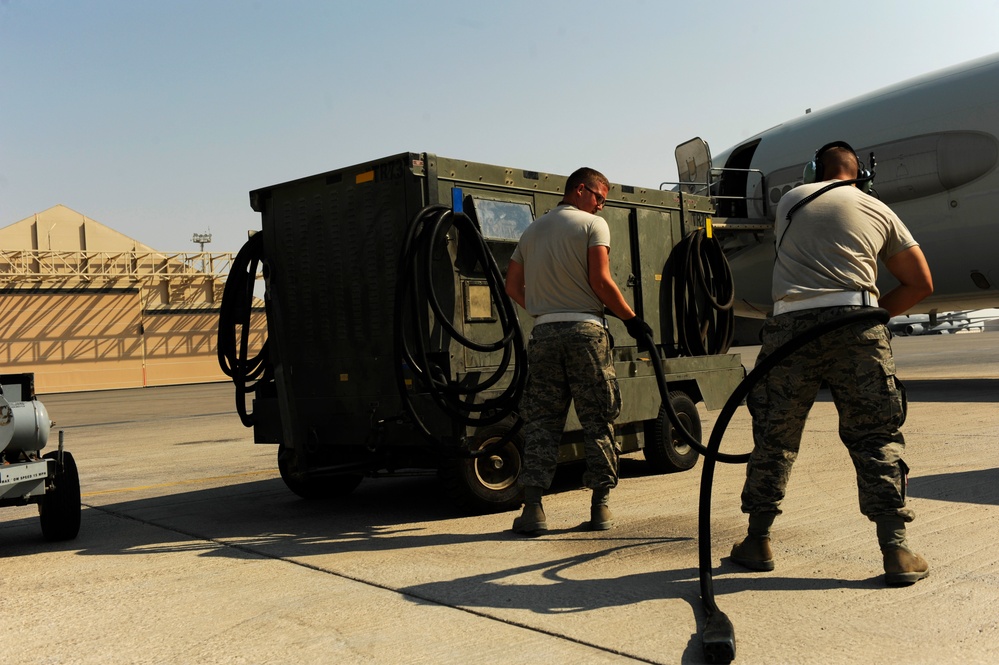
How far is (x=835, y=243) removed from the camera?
4285 millimetres

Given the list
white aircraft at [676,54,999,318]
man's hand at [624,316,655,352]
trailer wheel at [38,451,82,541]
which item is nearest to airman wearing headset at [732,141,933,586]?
man's hand at [624,316,655,352]

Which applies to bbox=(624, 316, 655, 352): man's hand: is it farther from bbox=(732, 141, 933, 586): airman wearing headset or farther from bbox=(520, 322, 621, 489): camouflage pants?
bbox=(732, 141, 933, 586): airman wearing headset

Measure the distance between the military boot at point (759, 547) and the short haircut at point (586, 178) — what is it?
2286mm

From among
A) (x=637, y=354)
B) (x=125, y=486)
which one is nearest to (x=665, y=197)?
(x=637, y=354)

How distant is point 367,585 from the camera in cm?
450

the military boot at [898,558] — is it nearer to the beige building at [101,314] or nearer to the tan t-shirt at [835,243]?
the tan t-shirt at [835,243]

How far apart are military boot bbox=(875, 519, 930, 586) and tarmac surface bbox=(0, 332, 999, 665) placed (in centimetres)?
7

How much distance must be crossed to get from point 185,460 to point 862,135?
11.1 meters

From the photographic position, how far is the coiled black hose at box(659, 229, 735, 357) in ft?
→ 27.0

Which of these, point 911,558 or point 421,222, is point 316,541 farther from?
point 911,558

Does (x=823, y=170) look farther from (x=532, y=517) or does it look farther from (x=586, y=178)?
(x=532, y=517)

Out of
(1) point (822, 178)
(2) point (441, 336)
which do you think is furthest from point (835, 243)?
(2) point (441, 336)

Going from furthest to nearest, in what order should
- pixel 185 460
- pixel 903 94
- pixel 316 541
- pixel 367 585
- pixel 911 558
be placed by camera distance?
pixel 903 94 → pixel 185 460 → pixel 316 541 → pixel 367 585 → pixel 911 558

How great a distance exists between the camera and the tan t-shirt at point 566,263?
5531 millimetres
